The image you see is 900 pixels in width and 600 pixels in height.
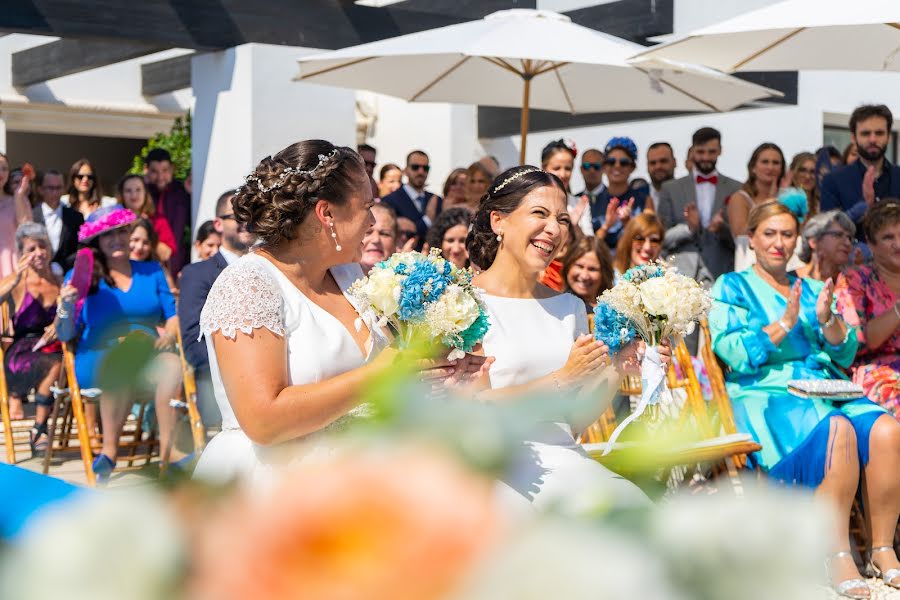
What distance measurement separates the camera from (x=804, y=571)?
676mm

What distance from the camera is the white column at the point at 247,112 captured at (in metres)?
9.31

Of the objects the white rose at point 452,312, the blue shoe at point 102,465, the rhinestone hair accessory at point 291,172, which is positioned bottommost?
the blue shoe at point 102,465

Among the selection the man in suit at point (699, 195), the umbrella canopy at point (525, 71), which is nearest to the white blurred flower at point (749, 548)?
the umbrella canopy at point (525, 71)

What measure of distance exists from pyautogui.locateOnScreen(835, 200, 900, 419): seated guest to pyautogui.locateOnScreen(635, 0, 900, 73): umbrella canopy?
118 centimetres

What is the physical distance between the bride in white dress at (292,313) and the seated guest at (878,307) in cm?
299

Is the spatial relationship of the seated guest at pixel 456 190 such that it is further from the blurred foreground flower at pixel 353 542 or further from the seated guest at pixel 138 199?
the blurred foreground flower at pixel 353 542

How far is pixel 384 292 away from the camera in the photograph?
316 cm

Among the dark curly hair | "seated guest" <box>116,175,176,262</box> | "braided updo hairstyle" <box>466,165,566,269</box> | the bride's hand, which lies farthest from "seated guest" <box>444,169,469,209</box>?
the bride's hand

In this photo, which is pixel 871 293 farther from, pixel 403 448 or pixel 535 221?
pixel 403 448

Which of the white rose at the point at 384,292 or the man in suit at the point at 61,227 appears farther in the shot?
the man in suit at the point at 61,227

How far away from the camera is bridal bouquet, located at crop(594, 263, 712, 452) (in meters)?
4.05

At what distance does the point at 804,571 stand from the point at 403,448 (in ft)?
0.86

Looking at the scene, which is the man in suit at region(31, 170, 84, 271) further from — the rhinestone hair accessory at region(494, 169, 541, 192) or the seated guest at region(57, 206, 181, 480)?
the rhinestone hair accessory at region(494, 169, 541, 192)

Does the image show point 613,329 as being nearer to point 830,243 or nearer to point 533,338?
point 533,338
